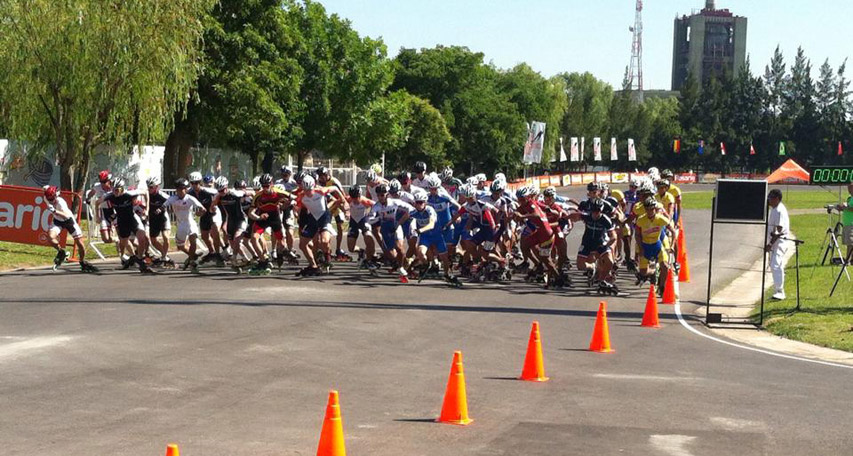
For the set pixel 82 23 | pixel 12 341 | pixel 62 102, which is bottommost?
pixel 12 341

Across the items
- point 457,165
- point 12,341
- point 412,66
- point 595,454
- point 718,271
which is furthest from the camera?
point 457,165

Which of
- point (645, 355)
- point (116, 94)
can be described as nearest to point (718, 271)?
point (645, 355)

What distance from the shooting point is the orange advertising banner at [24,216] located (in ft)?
87.6

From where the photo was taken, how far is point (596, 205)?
70.2 feet

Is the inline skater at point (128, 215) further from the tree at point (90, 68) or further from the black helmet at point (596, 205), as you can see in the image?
the tree at point (90, 68)

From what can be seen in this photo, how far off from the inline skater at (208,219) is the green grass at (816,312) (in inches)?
443

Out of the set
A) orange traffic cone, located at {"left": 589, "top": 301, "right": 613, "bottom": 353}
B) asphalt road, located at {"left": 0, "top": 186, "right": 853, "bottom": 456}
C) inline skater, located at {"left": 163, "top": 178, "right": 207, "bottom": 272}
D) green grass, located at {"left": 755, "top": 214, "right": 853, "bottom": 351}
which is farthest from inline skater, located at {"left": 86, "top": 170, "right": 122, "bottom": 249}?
green grass, located at {"left": 755, "top": 214, "right": 853, "bottom": 351}

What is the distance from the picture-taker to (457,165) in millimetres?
108062

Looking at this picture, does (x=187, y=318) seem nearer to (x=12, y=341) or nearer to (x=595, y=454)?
(x=12, y=341)

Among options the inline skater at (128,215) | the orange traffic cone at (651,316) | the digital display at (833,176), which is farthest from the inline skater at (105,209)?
the digital display at (833,176)

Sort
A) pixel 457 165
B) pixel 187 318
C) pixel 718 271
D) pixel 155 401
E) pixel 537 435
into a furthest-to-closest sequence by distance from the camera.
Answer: pixel 457 165
pixel 718 271
pixel 187 318
pixel 155 401
pixel 537 435

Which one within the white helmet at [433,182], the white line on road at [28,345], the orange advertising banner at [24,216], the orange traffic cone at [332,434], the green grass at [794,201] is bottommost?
the white line on road at [28,345]

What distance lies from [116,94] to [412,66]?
6469cm

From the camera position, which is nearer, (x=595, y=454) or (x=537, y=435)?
(x=595, y=454)
